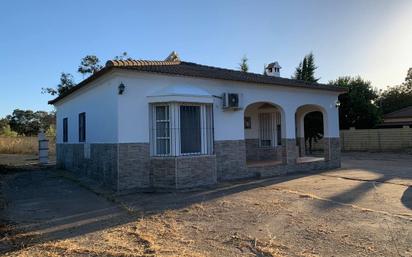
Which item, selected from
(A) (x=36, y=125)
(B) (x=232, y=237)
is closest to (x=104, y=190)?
(B) (x=232, y=237)

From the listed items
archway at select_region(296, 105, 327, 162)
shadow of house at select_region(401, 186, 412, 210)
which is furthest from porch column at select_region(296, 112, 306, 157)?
shadow of house at select_region(401, 186, 412, 210)

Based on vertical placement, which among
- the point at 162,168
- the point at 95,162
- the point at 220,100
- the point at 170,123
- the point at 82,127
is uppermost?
the point at 220,100

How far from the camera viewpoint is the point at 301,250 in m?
5.91

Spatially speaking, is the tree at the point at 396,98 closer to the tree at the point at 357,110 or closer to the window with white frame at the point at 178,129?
the tree at the point at 357,110

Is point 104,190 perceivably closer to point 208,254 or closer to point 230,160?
point 230,160

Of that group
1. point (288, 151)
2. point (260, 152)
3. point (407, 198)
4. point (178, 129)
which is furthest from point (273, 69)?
point (407, 198)

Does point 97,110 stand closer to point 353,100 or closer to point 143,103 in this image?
point 143,103

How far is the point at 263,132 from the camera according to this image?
59.9ft

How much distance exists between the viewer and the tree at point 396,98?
56.2m

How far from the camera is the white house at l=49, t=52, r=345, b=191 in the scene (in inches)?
453

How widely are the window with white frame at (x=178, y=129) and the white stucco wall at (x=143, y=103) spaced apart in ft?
1.25

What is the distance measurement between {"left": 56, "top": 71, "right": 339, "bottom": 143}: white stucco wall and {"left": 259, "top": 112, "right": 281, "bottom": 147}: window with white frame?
214 cm

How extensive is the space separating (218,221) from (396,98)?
57.3 metres

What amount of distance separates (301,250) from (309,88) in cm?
1105
